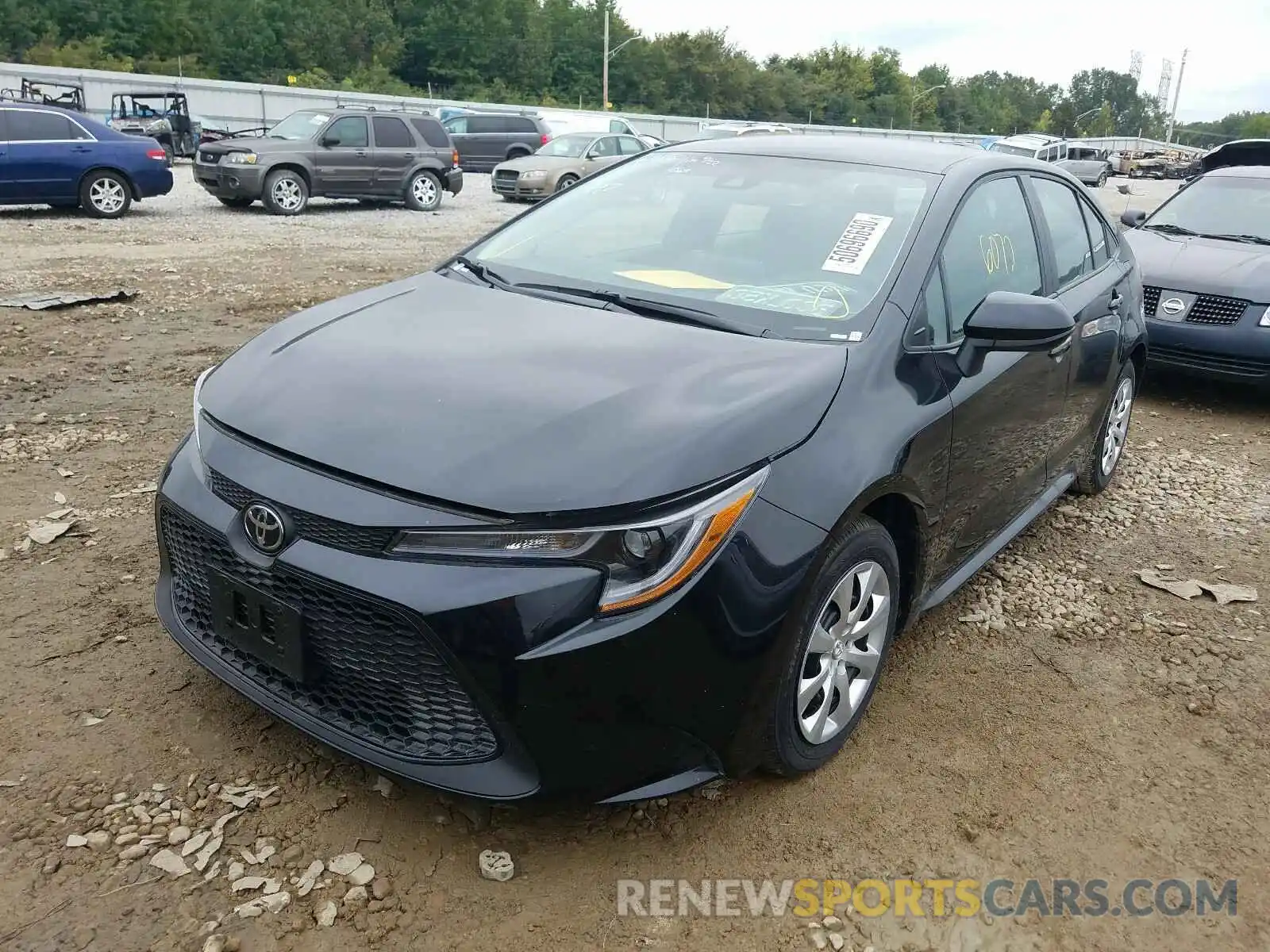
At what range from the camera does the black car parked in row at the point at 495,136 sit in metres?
25.5

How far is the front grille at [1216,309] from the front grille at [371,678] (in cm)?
609

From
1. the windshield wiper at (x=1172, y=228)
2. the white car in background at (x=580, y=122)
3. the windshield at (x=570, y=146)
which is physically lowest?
the windshield wiper at (x=1172, y=228)

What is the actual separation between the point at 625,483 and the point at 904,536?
1.14 meters

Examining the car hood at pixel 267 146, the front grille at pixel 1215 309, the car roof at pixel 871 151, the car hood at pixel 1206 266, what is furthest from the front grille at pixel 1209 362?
the car hood at pixel 267 146

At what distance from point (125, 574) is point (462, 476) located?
2087mm

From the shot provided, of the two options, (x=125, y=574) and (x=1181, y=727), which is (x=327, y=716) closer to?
(x=125, y=574)

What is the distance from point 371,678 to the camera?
7.09 feet

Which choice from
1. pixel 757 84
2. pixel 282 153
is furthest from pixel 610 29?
pixel 282 153

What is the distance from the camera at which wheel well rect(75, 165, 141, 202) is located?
42.8 ft

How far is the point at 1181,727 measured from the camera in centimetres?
302

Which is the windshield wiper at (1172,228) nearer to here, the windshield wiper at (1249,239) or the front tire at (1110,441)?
the windshield wiper at (1249,239)

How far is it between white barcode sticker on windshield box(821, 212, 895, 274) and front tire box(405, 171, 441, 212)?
14.7 metres

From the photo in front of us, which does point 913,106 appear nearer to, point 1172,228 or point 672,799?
point 1172,228

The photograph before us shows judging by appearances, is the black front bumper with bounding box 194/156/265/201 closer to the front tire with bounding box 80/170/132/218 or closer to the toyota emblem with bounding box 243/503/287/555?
the front tire with bounding box 80/170/132/218
